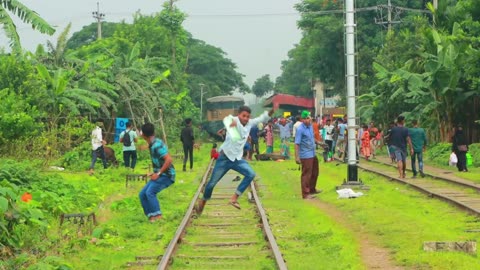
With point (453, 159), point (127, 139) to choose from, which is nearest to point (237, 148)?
point (127, 139)

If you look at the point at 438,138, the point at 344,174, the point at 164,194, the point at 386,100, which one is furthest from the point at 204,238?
the point at 386,100

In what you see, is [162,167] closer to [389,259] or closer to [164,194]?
[389,259]

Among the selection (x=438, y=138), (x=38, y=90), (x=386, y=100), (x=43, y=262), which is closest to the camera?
(x=43, y=262)

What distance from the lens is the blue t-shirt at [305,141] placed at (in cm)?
1622

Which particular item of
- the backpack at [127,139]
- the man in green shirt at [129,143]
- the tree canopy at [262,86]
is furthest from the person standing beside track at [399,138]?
the tree canopy at [262,86]

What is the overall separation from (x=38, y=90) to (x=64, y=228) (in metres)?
15.6

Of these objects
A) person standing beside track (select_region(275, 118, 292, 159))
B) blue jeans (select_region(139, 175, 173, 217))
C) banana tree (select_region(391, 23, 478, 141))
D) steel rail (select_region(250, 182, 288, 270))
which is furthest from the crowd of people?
banana tree (select_region(391, 23, 478, 141))

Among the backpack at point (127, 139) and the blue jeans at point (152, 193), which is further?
the backpack at point (127, 139)

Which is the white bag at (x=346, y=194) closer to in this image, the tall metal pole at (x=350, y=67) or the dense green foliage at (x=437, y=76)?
the tall metal pole at (x=350, y=67)

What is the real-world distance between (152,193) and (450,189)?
882 centimetres

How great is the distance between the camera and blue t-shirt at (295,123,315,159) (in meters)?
16.2

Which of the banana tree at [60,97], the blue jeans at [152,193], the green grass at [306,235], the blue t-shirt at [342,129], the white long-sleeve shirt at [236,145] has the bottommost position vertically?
the green grass at [306,235]

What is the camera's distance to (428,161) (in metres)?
29.5

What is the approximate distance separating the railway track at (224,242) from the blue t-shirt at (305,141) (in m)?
1.78
